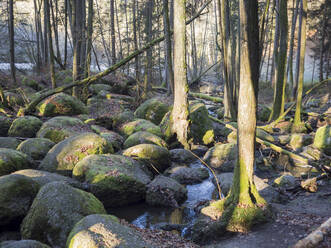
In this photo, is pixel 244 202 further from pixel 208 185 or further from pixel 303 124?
pixel 303 124

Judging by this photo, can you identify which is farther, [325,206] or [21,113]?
[21,113]

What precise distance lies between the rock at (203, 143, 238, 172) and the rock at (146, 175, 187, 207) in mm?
2483

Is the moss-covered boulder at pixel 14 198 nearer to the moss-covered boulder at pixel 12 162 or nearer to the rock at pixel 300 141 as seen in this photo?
the moss-covered boulder at pixel 12 162

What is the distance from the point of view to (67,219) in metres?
4.47

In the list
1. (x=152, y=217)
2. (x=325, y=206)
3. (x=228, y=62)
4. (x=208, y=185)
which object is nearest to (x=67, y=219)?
(x=152, y=217)

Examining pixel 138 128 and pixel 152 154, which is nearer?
pixel 152 154

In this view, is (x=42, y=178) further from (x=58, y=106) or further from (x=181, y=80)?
(x=58, y=106)

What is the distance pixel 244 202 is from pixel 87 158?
3977 millimetres

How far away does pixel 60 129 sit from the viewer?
9859 millimetres

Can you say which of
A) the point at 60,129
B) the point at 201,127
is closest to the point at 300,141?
the point at 201,127

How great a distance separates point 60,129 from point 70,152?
2.68 m

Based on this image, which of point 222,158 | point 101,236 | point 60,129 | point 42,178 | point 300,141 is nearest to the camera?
point 101,236

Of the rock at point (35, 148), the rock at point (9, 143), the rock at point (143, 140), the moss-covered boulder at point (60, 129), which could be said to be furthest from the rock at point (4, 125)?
the rock at point (143, 140)

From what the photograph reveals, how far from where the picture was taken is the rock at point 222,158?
8.79 metres
